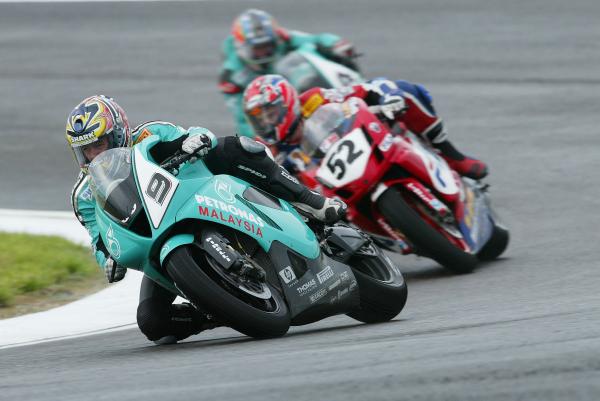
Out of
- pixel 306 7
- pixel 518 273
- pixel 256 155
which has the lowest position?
pixel 306 7

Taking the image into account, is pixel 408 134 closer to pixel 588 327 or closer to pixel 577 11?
pixel 588 327

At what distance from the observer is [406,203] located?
7.91m

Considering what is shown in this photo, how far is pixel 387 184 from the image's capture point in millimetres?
7930

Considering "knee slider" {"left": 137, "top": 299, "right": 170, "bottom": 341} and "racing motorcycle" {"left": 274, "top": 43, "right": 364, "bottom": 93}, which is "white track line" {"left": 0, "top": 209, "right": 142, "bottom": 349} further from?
"racing motorcycle" {"left": 274, "top": 43, "right": 364, "bottom": 93}

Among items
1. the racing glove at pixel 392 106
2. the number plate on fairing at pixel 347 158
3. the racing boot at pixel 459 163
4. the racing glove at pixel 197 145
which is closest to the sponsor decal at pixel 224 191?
the racing glove at pixel 197 145

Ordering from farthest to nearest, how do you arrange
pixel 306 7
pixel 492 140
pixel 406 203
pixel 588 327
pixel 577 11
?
pixel 306 7 < pixel 577 11 < pixel 492 140 < pixel 406 203 < pixel 588 327

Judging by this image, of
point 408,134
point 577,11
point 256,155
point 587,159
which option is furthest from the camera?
point 577,11

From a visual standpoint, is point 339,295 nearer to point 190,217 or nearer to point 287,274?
point 287,274

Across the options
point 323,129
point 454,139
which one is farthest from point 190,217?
point 454,139

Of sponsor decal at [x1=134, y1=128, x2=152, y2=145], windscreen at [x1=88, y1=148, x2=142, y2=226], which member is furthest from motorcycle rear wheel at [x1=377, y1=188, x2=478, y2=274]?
windscreen at [x1=88, y1=148, x2=142, y2=226]

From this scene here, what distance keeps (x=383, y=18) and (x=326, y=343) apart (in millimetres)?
11581

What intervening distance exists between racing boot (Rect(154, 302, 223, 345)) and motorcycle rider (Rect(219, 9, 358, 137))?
17.5 feet

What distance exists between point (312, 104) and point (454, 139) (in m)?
4.48

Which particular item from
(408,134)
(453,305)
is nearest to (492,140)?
(408,134)
